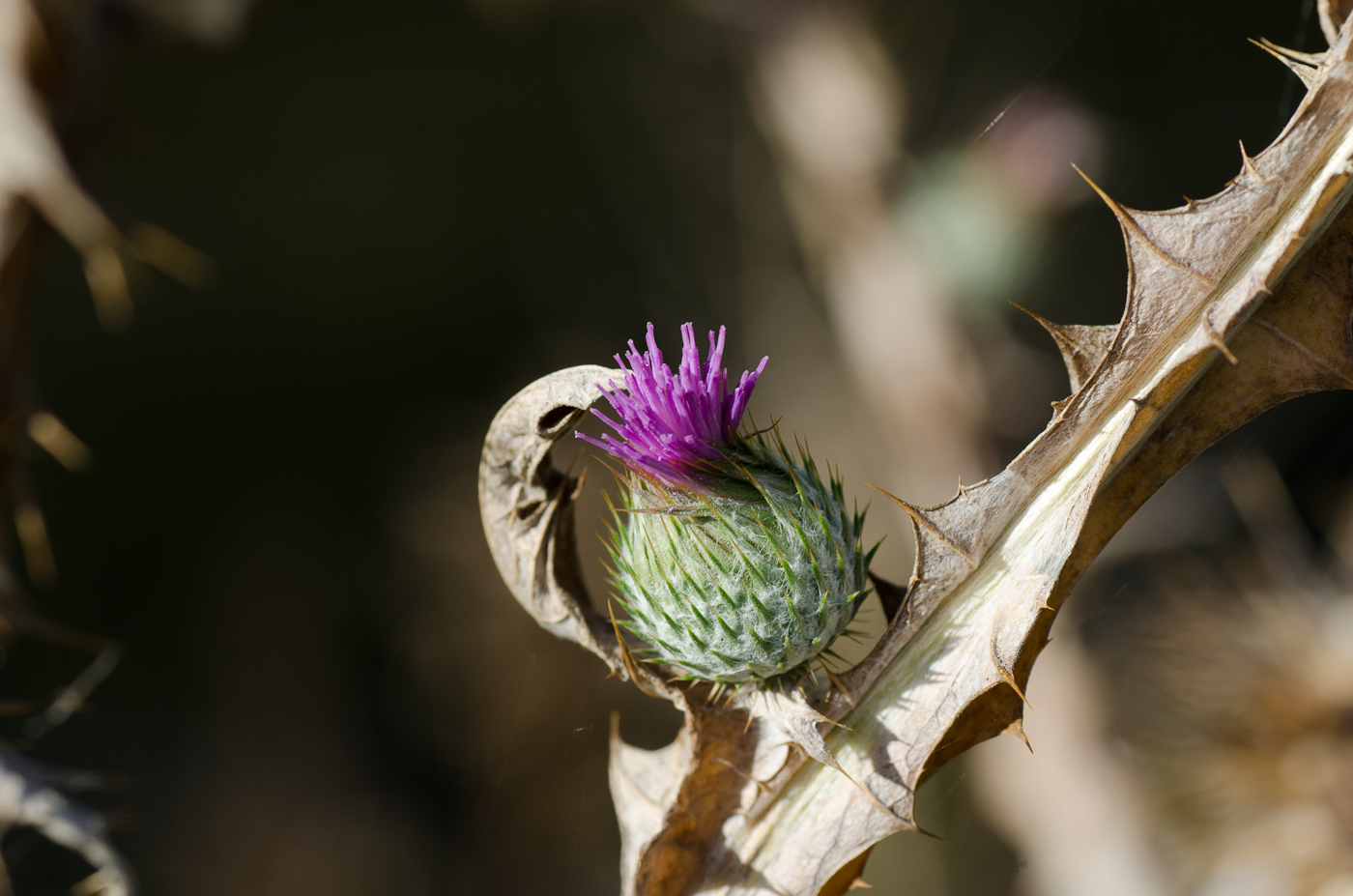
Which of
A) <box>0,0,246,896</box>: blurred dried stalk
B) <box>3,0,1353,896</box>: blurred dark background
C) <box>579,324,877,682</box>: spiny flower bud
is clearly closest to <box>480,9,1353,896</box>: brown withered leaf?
<box>579,324,877,682</box>: spiny flower bud

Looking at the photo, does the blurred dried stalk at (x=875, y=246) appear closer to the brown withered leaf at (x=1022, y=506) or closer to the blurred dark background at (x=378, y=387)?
the blurred dark background at (x=378, y=387)

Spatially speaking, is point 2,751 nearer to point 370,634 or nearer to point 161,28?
point 161,28

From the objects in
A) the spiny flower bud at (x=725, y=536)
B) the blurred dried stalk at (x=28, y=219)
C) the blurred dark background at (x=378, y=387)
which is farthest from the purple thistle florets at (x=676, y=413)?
the blurred dark background at (x=378, y=387)

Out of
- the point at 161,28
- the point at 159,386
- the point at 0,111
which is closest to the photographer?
the point at 0,111

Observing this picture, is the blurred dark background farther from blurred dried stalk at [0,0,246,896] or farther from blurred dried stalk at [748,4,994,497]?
blurred dried stalk at [0,0,246,896]

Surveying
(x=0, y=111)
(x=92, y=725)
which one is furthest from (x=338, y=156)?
(x=92, y=725)

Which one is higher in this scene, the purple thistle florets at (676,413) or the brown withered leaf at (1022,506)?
the purple thistle florets at (676,413)
